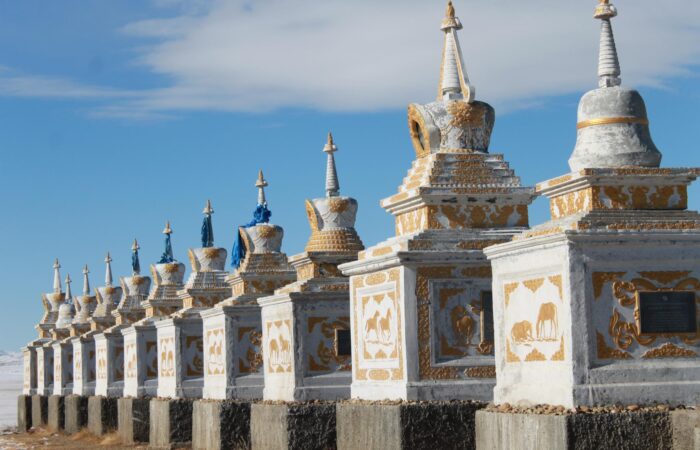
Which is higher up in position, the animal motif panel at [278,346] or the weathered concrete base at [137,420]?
the animal motif panel at [278,346]

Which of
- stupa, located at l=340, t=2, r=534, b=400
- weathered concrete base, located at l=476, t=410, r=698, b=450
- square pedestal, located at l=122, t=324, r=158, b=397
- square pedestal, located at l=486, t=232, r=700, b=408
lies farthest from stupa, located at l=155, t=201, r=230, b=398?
weathered concrete base, located at l=476, t=410, r=698, b=450

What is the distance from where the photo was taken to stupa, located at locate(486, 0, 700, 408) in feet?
44.5

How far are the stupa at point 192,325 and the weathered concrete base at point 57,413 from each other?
13.8 meters

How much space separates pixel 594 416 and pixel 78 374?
3693 cm

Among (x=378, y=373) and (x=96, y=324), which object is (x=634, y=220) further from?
(x=96, y=324)

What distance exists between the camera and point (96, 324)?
46.6 m

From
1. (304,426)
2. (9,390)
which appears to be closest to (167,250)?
(304,426)

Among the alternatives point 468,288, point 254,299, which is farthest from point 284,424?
point 254,299

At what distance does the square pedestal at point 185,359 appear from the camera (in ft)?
102

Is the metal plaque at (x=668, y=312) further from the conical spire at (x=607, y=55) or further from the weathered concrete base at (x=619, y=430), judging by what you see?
the conical spire at (x=607, y=55)

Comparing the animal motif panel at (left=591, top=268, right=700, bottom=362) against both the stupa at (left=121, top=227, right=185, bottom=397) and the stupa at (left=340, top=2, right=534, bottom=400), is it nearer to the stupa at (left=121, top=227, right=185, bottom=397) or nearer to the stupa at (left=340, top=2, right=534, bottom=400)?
the stupa at (left=340, top=2, right=534, bottom=400)

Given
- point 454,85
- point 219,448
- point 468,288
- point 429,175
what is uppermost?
point 454,85

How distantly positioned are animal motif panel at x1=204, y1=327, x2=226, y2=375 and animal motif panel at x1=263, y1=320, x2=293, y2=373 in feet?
11.3

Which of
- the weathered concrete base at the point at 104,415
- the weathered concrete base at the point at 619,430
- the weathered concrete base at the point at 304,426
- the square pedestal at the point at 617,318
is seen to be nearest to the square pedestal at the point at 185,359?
the weathered concrete base at the point at 104,415
